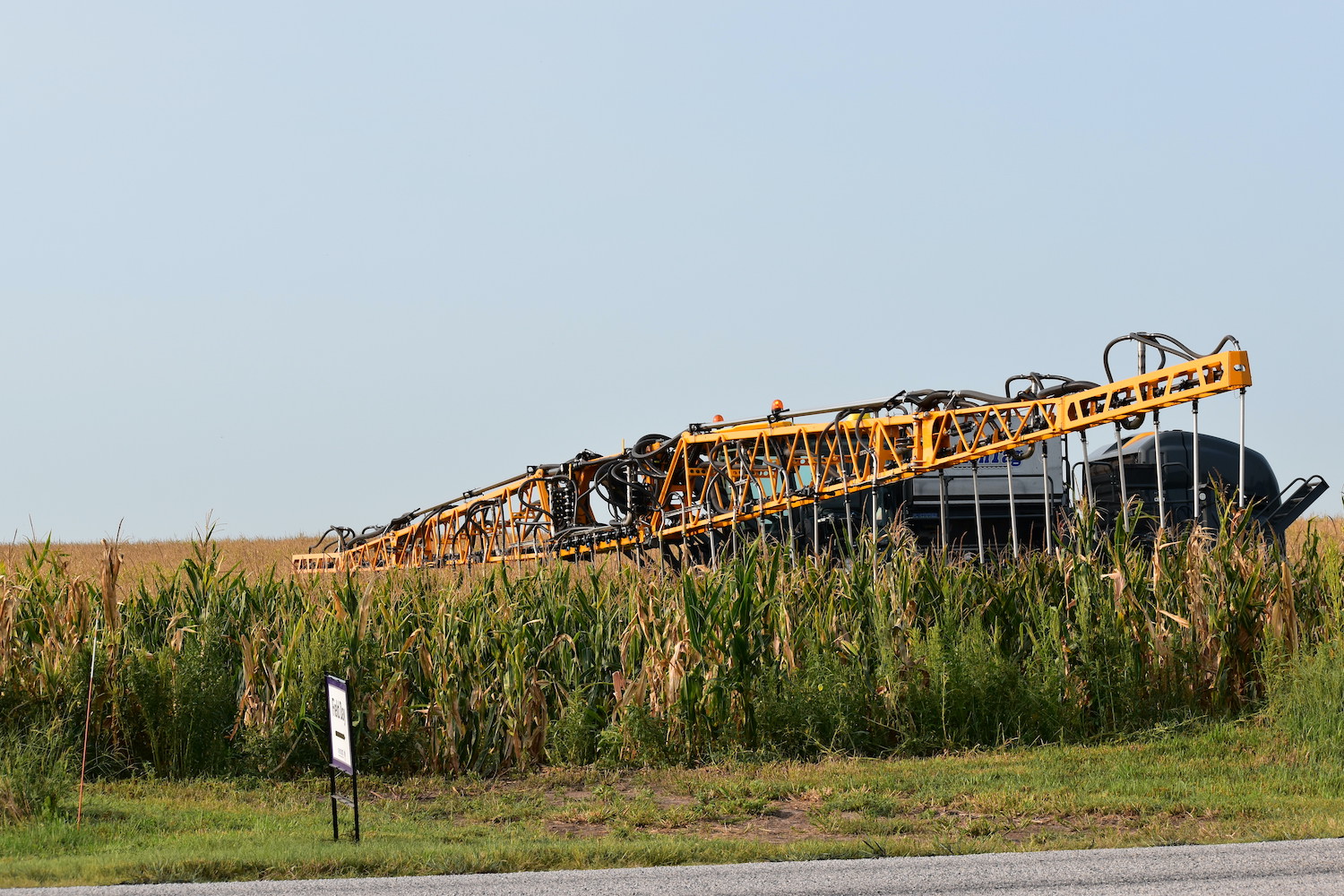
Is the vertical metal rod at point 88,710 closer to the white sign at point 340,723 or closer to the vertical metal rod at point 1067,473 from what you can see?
the white sign at point 340,723

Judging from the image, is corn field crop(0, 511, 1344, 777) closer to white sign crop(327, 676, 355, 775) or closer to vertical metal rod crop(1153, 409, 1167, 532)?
vertical metal rod crop(1153, 409, 1167, 532)

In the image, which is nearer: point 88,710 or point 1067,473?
point 88,710

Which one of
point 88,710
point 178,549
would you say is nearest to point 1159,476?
point 88,710

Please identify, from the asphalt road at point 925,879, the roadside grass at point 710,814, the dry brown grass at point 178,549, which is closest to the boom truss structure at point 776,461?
the roadside grass at point 710,814

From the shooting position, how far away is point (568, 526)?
22.4 meters

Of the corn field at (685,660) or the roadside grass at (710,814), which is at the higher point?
the corn field at (685,660)

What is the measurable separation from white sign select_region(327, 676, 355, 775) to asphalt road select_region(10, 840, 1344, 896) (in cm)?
83

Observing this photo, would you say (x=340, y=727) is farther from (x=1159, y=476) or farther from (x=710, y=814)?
(x=1159, y=476)

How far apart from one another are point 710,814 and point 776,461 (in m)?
9.92

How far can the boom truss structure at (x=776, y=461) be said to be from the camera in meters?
16.1

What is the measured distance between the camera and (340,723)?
332 inches

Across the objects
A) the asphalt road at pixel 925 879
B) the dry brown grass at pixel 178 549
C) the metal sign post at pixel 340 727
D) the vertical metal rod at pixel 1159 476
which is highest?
the dry brown grass at pixel 178 549

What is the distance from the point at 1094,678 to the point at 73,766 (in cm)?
908

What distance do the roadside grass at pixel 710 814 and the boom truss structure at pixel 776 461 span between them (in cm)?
503
